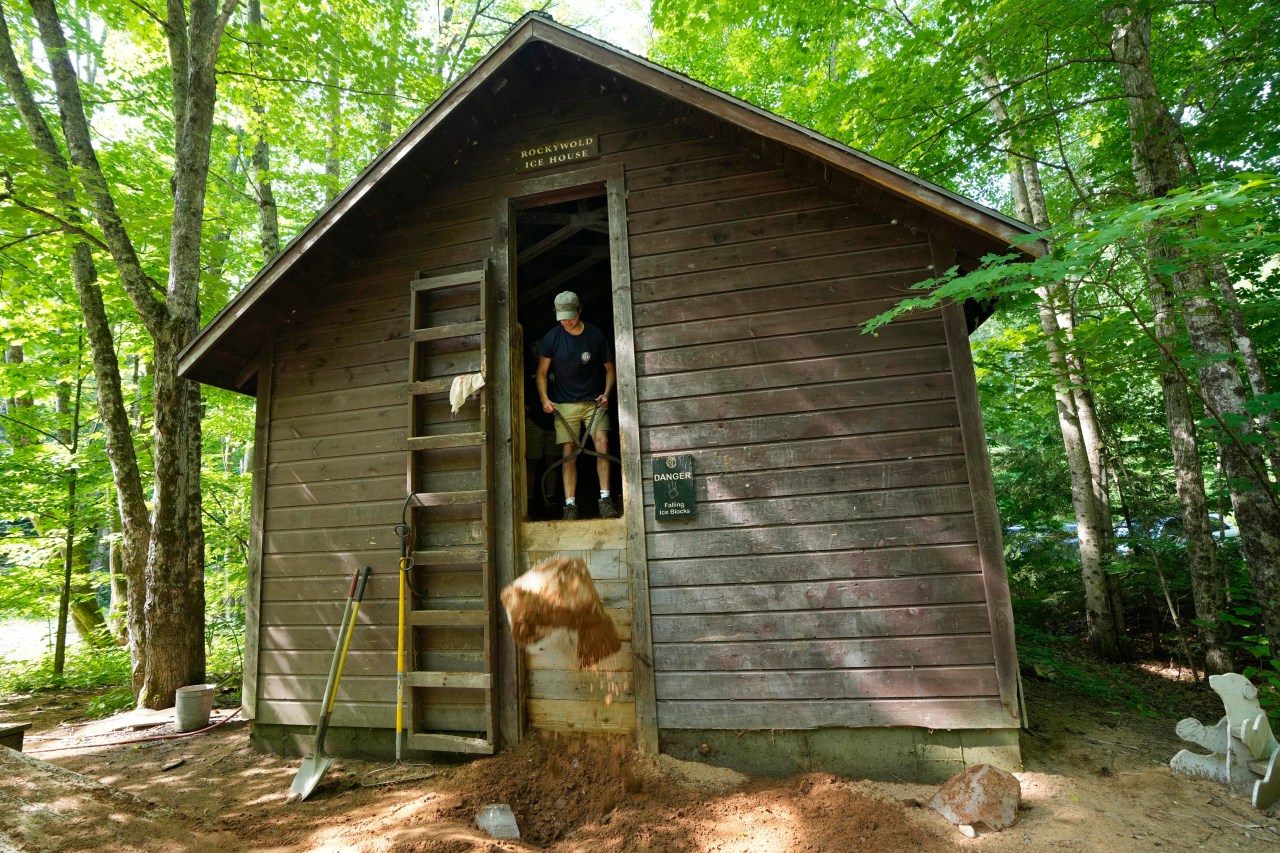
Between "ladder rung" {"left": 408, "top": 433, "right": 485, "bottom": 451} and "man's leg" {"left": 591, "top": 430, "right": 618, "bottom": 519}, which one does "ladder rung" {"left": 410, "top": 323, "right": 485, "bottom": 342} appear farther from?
"man's leg" {"left": 591, "top": 430, "right": 618, "bottom": 519}

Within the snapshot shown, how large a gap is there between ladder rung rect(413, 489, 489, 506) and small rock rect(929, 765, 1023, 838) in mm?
3460

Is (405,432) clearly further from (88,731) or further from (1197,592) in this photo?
(1197,592)

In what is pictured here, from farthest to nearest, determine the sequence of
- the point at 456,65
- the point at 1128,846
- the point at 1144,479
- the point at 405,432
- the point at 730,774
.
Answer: the point at 456,65
the point at 1144,479
the point at 405,432
the point at 730,774
the point at 1128,846

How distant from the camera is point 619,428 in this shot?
4.60 metres

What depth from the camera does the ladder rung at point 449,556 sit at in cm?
443

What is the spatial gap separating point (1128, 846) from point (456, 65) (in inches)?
580

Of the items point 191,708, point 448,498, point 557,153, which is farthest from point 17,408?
point 557,153

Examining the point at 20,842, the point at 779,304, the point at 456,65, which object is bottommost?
the point at 20,842

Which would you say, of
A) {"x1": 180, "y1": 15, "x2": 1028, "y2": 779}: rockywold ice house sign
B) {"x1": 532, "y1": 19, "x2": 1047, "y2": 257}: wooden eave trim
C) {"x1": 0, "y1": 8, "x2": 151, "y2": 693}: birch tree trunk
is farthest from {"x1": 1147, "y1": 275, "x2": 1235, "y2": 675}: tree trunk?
{"x1": 0, "y1": 8, "x2": 151, "y2": 693}: birch tree trunk

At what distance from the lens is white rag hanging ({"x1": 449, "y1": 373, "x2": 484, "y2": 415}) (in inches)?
180

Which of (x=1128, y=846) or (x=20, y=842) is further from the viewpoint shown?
(x=1128, y=846)

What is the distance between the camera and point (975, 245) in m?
4.05

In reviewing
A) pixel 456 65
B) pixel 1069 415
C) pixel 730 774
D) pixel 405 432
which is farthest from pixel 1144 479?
pixel 456 65

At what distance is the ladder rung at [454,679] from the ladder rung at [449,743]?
353 mm
